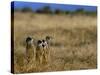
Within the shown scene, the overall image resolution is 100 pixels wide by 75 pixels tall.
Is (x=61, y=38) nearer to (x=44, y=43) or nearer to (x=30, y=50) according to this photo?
(x=44, y=43)

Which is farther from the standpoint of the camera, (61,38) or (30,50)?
(61,38)

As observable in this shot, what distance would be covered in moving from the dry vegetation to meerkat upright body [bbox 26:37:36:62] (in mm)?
43

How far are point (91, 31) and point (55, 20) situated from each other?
1.49 ft

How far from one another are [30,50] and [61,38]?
0.36 m

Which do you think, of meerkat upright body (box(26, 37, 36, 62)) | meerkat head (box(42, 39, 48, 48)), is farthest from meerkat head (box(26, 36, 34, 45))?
meerkat head (box(42, 39, 48, 48))

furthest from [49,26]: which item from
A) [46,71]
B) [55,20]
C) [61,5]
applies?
[46,71]

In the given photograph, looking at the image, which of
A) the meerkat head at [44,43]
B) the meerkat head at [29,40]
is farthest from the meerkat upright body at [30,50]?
the meerkat head at [44,43]

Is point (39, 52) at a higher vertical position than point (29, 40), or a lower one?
lower

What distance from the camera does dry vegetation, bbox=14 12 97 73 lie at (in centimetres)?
237

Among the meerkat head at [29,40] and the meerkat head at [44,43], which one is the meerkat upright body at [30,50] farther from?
the meerkat head at [44,43]

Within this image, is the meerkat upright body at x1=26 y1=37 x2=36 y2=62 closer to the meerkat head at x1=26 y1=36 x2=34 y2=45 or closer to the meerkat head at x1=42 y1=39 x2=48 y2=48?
the meerkat head at x1=26 y1=36 x2=34 y2=45

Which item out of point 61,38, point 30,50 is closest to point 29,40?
point 30,50

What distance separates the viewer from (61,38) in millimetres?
2551

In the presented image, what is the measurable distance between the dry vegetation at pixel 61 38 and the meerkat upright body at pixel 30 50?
0.04 meters
